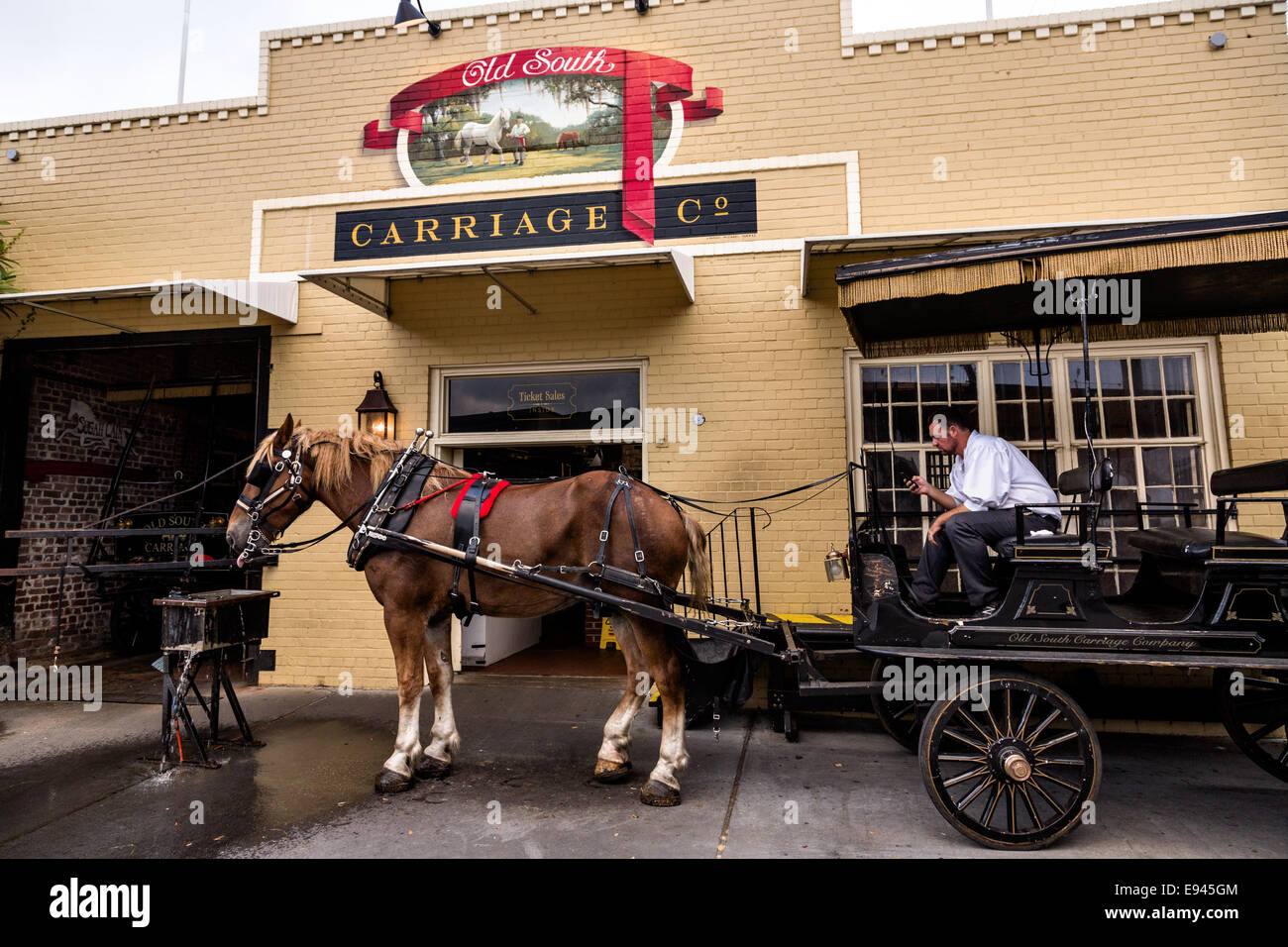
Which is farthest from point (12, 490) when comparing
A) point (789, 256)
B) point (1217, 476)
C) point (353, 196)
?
point (1217, 476)

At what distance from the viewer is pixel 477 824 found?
3.44m

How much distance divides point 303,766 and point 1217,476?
5809mm

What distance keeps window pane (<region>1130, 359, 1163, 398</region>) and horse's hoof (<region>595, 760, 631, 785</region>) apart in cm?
510

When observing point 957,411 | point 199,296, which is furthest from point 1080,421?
point 199,296

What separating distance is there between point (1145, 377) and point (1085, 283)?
284cm

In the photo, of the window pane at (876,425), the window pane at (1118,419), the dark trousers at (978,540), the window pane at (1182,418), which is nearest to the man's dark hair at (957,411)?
the window pane at (876,425)

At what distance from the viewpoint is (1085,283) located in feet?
11.2

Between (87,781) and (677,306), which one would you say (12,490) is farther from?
(677,306)

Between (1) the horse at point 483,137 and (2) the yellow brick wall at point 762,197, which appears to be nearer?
(2) the yellow brick wall at point 762,197

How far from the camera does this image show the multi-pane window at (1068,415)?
17.8ft

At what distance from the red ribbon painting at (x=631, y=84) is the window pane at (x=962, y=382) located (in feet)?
9.83

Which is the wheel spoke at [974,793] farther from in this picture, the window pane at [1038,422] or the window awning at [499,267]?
the window awning at [499,267]

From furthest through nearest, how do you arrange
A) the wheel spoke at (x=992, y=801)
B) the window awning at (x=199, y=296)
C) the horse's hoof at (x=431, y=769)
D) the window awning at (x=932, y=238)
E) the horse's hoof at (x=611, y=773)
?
1. the window awning at (x=199, y=296)
2. the window awning at (x=932, y=238)
3. the horse's hoof at (x=431, y=769)
4. the horse's hoof at (x=611, y=773)
5. the wheel spoke at (x=992, y=801)

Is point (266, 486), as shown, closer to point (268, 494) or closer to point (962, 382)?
point (268, 494)
